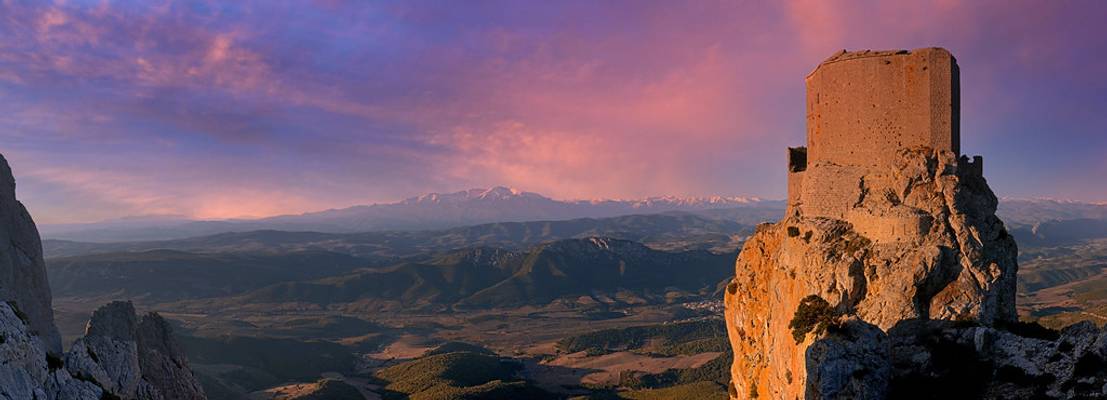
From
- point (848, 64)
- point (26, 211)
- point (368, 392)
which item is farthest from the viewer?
point (368, 392)

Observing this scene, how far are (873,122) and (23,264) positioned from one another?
185ft

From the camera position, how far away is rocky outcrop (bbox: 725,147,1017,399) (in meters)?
30.0

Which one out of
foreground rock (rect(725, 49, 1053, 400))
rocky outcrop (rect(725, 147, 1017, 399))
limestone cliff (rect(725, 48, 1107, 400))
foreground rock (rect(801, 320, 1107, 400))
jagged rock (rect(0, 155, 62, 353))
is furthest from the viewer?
jagged rock (rect(0, 155, 62, 353))

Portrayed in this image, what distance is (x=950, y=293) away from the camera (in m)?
32.7

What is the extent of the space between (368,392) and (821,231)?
15080 centimetres

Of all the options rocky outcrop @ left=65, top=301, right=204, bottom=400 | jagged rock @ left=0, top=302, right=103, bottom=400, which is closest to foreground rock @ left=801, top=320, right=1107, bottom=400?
jagged rock @ left=0, top=302, right=103, bottom=400

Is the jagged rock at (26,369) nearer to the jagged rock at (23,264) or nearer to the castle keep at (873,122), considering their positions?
the jagged rock at (23,264)

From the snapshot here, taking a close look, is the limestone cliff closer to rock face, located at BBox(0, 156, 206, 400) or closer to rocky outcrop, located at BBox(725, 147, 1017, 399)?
rocky outcrop, located at BBox(725, 147, 1017, 399)

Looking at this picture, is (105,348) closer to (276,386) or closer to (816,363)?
(816,363)

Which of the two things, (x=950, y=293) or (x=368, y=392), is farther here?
(x=368, y=392)

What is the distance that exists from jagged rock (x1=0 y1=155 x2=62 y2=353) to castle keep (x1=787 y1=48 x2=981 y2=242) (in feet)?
165

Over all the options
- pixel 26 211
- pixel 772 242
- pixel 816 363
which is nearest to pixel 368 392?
pixel 26 211

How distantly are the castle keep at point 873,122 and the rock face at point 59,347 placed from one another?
42.7 meters

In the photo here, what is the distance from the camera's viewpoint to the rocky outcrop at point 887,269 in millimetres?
29969
